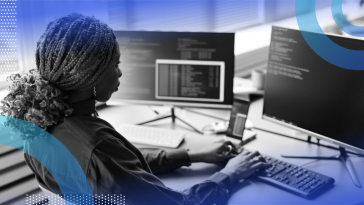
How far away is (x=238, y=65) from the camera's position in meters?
2.79

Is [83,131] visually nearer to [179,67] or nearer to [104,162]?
[104,162]

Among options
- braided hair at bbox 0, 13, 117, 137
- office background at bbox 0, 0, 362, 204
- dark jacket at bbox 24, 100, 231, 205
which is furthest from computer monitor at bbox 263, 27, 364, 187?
braided hair at bbox 0, 13, 117, 137

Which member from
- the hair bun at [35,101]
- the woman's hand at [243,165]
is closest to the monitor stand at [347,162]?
the woman's hand at [243,165]

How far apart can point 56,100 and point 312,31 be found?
101 cm

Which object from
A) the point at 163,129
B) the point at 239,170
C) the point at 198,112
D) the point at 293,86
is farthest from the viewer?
the point at 198,112

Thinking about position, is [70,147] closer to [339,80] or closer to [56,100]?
[56,100]

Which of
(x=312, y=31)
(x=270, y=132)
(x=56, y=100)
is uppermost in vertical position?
(x=312, y=31)

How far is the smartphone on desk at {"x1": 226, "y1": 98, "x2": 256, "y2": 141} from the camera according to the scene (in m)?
1.68

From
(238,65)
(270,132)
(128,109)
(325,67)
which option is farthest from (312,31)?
(238,65)
